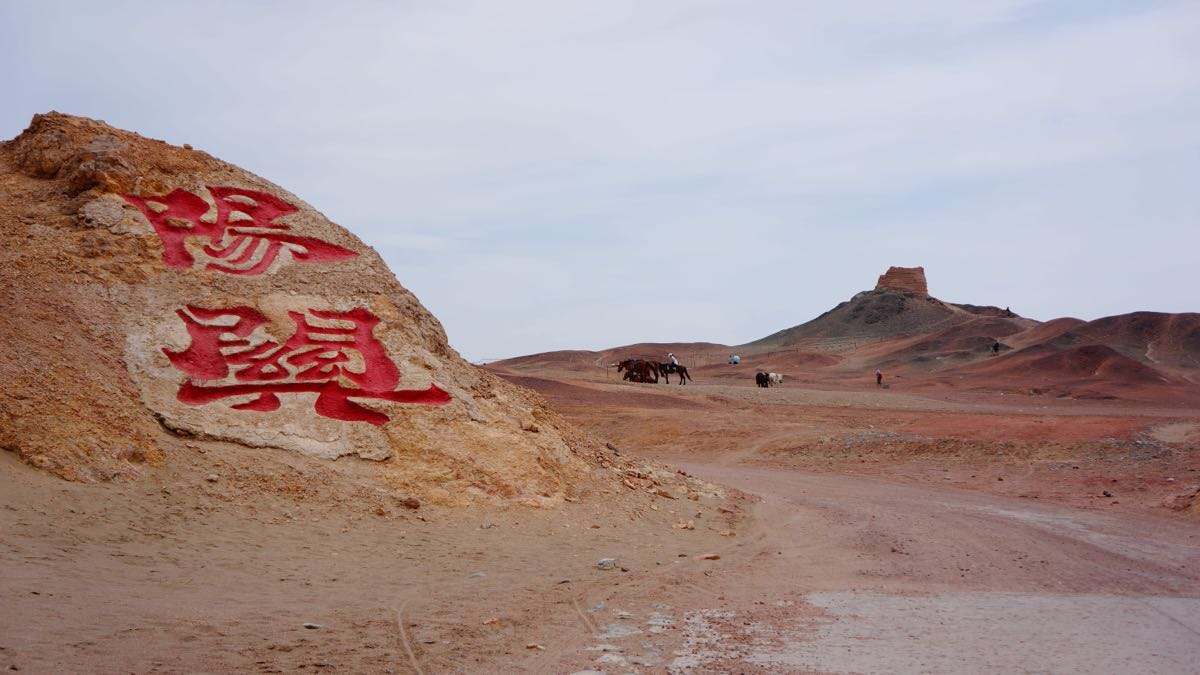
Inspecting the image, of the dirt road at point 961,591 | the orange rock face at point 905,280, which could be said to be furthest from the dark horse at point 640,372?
the orange rock face at point 905,280

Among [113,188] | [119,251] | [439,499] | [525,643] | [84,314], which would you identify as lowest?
[525,643]

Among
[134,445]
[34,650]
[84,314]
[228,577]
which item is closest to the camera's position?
[34,650]

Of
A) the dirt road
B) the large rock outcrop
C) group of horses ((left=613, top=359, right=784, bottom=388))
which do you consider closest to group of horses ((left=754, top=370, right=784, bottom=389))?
group of horses ((left=613, top=359, right=784, bottom=388))

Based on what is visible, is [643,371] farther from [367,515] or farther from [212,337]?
[367,515]

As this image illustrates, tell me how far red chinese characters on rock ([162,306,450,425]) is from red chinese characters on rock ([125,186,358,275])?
846 millimetres

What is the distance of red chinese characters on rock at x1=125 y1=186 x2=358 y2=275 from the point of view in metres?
11.6

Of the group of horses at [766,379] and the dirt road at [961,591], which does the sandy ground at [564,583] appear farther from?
the group of horses at [766,379]

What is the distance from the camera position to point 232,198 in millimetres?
12375

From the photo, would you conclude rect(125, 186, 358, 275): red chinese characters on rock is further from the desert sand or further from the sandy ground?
the sandy ground

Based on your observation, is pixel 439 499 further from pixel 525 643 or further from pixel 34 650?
pixel 34 650

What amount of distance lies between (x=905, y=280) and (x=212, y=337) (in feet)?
294

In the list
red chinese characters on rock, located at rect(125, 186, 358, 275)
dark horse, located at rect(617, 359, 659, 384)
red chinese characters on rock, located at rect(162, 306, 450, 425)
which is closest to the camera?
red chinese characters on rock, located at rect(162, 306, 450, 425)

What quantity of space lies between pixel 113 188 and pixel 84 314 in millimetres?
2084

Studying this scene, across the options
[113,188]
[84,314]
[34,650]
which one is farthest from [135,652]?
[113,188]
